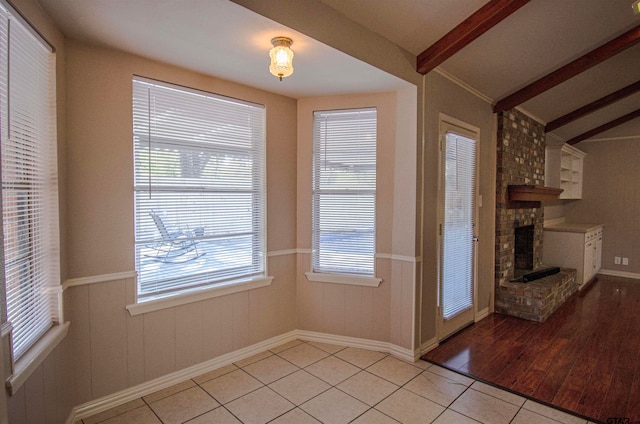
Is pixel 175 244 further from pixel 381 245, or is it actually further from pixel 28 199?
pixel 381 245

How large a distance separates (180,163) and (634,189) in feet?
24.2

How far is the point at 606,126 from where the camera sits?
579 centimetres

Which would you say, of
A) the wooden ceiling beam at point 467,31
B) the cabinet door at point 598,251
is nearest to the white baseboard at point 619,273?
the cabinet door at point 598,251

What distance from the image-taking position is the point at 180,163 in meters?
2.54

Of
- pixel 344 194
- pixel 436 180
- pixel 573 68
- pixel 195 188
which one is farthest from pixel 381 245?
pixel 573 68

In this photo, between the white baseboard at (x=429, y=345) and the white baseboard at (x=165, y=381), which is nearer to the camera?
the white baseboard at (x=165, y=381)

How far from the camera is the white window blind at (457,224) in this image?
3314 mm

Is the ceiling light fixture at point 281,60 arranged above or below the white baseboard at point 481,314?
above

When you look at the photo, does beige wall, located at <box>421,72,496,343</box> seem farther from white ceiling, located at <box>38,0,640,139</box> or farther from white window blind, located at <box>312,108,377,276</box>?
white window blind, located at <box>312,108,377,276</box>

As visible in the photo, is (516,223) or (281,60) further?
(516,223)

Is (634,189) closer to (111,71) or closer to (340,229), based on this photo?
(340,229)

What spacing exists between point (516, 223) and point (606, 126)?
302cm

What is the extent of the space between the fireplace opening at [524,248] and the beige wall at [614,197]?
2.42 metres

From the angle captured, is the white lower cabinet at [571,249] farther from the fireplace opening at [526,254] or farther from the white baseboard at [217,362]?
the white baseboard at [217,362]
